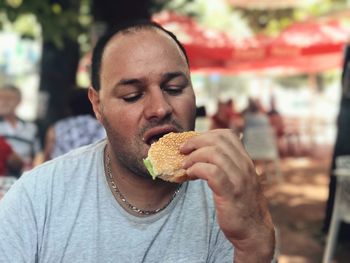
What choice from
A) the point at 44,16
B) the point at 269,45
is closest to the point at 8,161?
the point at 44,16

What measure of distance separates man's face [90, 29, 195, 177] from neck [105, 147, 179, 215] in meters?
0.04

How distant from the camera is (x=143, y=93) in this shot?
156 cm

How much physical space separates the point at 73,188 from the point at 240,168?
0.57 meters

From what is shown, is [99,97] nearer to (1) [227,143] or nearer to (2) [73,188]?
(2) [73,188]

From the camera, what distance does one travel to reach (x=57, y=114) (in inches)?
338

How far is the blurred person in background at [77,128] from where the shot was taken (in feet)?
14.1

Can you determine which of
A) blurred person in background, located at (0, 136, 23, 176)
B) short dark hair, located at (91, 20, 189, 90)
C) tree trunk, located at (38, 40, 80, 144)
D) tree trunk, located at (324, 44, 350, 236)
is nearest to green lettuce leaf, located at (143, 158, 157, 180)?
short dark hair, located at (91, 20, 189, 90)

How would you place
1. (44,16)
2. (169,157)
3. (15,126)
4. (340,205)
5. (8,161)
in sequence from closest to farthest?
(169,157), (8,161), (44,16), (340,205), (15,126)

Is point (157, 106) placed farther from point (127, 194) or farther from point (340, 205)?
point (340, 205)

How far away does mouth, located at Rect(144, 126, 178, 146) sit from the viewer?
1530 mm

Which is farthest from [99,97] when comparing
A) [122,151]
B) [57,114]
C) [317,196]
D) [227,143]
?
[317,196]

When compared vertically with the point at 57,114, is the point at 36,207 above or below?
above

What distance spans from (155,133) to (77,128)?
2.92 meters

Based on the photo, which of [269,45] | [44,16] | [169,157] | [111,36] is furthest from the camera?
[269,45]
